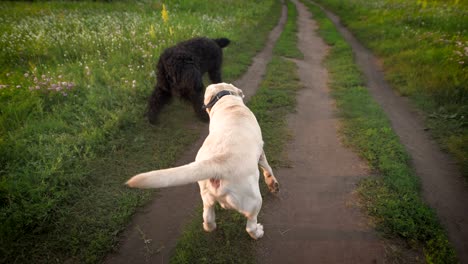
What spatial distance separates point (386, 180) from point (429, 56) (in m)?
6.15

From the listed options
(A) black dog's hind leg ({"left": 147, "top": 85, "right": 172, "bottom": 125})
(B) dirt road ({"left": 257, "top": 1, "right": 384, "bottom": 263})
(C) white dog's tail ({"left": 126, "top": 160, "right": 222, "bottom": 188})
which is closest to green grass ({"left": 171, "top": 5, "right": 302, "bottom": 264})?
(B) dirt road ({"left": 257, "top": 1, "right": 384, "bottom": 263})

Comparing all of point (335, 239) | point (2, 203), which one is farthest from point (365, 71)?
point (2, 203)

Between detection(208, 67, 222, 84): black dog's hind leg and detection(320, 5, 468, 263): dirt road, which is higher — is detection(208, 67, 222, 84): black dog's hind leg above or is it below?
above

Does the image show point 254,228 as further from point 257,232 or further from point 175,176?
point 175,176

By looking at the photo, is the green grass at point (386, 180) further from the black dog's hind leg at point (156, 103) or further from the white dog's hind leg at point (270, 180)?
the black dog's hind leg at point (156, 103)

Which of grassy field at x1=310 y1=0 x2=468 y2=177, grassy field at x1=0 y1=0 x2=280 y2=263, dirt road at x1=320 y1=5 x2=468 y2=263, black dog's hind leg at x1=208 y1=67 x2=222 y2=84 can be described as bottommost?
grassy field at x1=0 y1=0 x2=280 y2=263

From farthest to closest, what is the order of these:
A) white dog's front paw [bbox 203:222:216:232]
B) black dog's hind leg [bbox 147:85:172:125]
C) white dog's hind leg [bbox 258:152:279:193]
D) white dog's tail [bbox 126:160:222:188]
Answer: black dog's hind leg [bbox 147:85:172:125]
white dog's hind leg [bbox 258:152:279:193]
white dog's front paw [bbox 203:222:216:232]
white dog's tail [bbox 126:160:222:188]

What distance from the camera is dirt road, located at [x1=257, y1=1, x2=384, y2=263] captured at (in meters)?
3.00

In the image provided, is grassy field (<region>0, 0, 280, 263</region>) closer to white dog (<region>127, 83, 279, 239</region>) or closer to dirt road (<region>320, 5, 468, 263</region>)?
white dog (<region>127, 83, 279, 239</region>)

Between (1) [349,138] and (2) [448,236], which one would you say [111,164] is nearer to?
(1) [349,138]

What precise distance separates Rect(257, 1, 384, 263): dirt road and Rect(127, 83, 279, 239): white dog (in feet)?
1.21

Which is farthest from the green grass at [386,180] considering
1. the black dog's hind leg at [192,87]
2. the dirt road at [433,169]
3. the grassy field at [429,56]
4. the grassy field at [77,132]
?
the grassy field at [77,132]

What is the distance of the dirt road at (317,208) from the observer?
3005 millimetres

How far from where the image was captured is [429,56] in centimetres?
793
